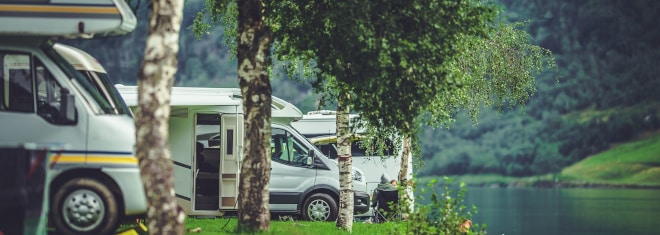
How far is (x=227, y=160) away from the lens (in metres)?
22.1

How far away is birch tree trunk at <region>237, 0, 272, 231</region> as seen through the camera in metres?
15.1

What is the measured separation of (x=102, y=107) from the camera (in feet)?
43.1

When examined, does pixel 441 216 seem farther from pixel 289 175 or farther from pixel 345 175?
pixel 289 175

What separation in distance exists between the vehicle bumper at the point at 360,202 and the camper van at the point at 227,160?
102 cm

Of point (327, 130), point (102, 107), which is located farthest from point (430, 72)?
point (327, 130)

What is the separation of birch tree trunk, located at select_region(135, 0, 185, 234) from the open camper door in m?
10.7

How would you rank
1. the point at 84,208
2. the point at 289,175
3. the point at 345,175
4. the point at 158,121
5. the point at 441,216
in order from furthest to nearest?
the point at 289,175 < the point at 345,175 < the point at 441,216 < the point at 84,208 < the point at 158,121

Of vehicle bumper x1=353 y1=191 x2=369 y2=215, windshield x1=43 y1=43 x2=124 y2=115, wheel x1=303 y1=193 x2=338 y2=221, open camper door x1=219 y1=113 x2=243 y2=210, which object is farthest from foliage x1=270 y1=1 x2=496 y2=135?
vehicle bumper x1=353 y1=191 x2=369 y2=215

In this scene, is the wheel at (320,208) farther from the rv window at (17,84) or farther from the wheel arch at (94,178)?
the rv window at (17,84)

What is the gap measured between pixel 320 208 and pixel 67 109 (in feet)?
39.5

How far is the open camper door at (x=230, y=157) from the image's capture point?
21969 mm

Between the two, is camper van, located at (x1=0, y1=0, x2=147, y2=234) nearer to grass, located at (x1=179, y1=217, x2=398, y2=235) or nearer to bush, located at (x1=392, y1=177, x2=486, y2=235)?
grass, located at (x1=179, y1=217, x2=398, y2=235)

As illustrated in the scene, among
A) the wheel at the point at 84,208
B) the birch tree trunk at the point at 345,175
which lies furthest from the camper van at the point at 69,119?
the birch tree trunk at the point at 345,175

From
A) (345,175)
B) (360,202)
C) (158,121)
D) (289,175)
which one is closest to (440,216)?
(345,175)
